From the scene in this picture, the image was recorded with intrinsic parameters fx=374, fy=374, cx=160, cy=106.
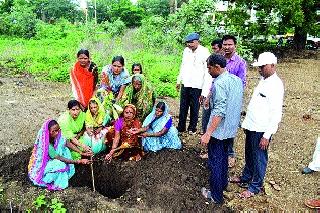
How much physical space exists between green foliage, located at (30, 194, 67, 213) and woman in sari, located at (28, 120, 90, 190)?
241mm

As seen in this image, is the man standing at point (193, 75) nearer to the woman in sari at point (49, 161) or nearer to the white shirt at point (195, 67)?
the white shirt at point (195, 67)

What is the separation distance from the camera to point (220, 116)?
3.70 metres

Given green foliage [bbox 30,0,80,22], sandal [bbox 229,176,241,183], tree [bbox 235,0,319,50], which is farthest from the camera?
green foliage [bbox 30,0,80,22]

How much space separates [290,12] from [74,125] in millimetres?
11001

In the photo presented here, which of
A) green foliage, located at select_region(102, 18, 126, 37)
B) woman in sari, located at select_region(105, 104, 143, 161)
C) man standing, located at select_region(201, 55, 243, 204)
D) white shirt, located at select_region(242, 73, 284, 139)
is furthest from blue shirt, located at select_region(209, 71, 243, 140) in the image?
green foliage, located at select_region(102, 18, 126, 37)

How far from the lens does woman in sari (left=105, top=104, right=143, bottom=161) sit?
195 inches

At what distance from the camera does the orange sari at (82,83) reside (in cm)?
560

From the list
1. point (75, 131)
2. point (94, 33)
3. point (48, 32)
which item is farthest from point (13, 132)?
point (48, 32)

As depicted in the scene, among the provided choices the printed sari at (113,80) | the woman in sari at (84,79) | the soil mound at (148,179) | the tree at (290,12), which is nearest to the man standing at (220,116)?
the soil mound at (148,179)

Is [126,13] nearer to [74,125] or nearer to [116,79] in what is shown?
[116,79]

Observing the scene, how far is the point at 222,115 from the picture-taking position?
3.71 metres

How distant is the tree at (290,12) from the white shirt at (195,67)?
9.03 metres

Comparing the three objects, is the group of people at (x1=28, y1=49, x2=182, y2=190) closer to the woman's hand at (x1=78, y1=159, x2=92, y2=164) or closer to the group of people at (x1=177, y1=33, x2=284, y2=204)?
the woman's hand at (x1=78, y1=159, x2=92, y2=164)

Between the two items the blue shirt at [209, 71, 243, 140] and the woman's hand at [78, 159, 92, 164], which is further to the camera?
the woman's hand at [78, 159, 92, 164]
